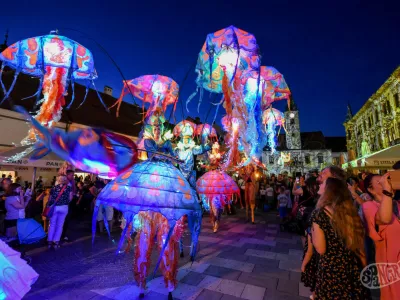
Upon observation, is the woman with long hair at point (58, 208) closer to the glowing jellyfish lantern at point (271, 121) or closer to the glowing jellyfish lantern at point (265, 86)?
the glowing jellyfish lantern at point (265, 86)

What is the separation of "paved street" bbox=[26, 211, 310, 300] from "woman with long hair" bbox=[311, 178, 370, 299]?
1575 mm

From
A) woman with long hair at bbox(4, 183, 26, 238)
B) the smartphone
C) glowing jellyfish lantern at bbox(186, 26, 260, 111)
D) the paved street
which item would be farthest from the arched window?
woman with long hair at bbox(4, 183, 26, 238)

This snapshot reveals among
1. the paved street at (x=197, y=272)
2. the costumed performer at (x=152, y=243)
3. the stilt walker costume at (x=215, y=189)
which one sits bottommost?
the paved street at (x=197, y=272)

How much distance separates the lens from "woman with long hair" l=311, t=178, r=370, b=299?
2.04 m

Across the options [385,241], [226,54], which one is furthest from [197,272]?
[226,54]

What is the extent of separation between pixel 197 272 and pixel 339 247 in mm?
2914

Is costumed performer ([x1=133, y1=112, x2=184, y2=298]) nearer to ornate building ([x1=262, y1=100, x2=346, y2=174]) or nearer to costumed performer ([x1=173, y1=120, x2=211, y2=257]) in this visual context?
costumed performer ([x1=173, y1=120, x2=211, y2=257])

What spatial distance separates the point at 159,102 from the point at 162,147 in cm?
179

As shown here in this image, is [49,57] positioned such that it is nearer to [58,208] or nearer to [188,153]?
[58,208]

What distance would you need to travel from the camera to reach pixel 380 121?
26.8 metres

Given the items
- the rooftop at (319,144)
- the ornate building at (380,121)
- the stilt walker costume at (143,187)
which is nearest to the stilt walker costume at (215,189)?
the stilt walker costume at (143,187)

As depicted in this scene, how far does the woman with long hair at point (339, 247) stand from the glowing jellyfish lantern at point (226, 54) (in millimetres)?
2999

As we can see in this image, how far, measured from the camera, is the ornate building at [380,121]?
22.7 metres

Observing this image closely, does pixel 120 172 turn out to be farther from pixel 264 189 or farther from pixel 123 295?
pixel 264 189
